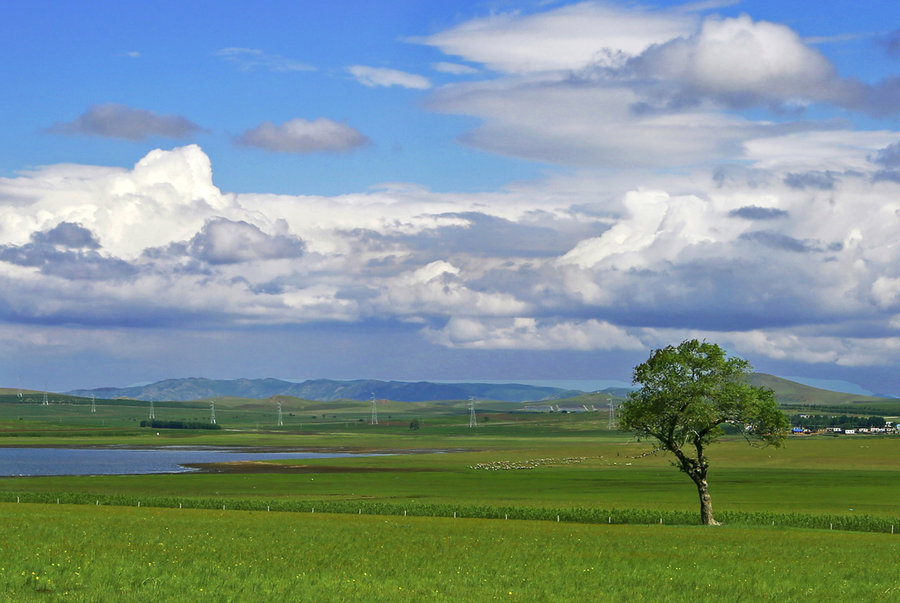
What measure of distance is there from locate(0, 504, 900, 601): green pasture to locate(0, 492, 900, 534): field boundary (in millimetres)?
8049

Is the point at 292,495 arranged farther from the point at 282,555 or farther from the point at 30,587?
the point at 30,587

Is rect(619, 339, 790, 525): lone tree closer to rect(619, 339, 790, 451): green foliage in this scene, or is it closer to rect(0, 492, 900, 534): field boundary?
rect(619, 339, 790, 451): green foliage

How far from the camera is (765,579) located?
126ft

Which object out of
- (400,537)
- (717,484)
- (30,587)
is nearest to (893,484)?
(717,484)

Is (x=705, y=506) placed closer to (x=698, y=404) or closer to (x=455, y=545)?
(x=698, y=404)

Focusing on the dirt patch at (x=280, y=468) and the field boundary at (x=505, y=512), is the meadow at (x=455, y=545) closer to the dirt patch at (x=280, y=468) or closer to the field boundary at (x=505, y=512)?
the field boundary at (x=505, y=512)

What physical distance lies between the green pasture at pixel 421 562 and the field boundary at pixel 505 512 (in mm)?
8049

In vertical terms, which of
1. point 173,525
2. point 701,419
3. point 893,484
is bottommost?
point 893,484

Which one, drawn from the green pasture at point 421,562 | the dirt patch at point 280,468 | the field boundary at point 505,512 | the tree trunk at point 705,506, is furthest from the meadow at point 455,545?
the dirt patch at point 280,468

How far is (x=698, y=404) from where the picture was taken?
221 ft

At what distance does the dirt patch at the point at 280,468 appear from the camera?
160125 mm

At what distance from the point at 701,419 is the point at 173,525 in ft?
119

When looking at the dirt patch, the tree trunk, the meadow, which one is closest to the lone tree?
the tree trunk

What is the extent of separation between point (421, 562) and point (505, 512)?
126 ft
